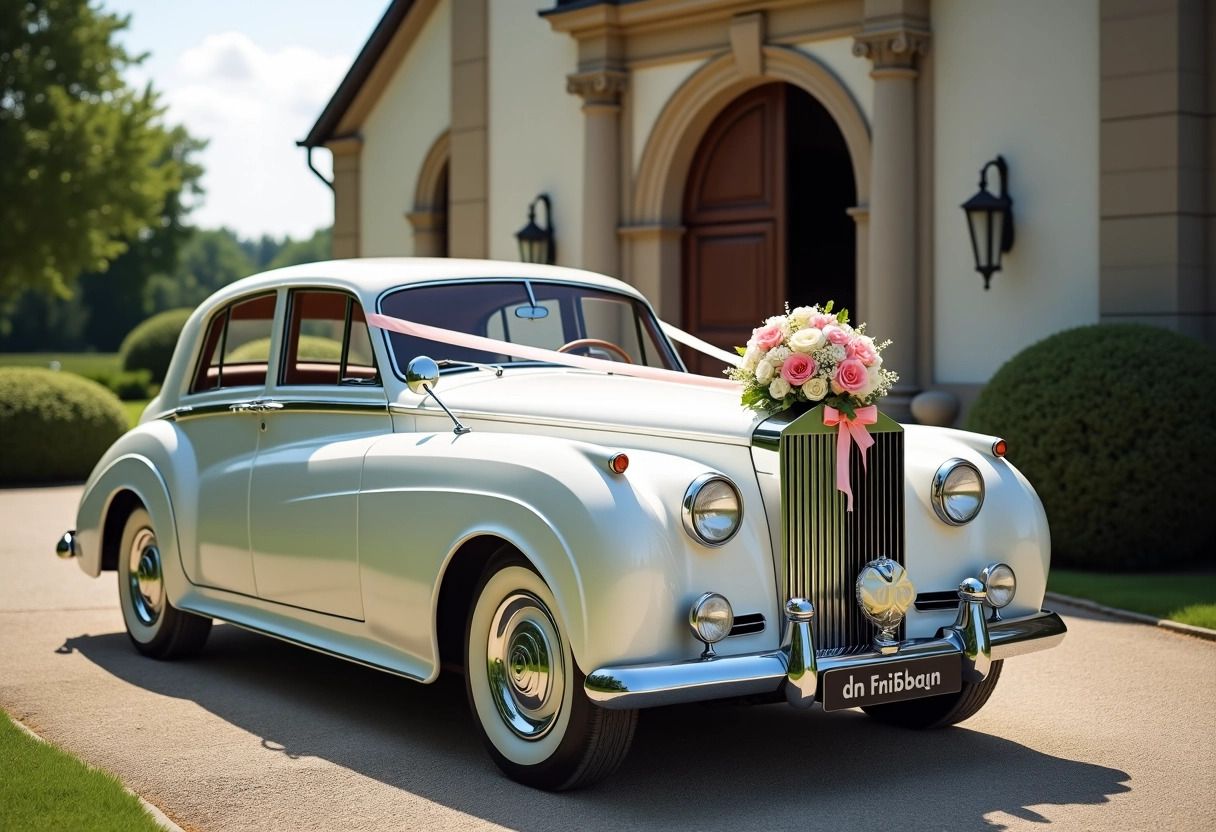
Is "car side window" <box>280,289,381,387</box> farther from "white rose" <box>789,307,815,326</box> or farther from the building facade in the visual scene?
the building facade

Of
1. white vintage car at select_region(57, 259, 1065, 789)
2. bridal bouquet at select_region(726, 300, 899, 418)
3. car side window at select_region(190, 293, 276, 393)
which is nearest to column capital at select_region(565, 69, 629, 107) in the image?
car side window at select_region(190, 293, 276, 393)

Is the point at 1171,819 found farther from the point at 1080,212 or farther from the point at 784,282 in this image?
the point at 784,282

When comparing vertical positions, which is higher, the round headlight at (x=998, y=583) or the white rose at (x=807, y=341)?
the white rose at (x=807, y=341)

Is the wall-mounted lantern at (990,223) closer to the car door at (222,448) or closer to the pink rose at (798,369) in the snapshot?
the car door at (222,448)

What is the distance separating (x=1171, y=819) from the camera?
4.43 meters

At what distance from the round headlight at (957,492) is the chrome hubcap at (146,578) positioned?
381 centimetres

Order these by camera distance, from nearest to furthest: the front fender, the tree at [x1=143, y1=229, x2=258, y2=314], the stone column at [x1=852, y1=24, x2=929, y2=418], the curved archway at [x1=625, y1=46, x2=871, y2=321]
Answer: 1. the front fender
2. the stone column at [x1=852, y1=24, x2=929, y2=418]
3. the curved archway at [x1=625, y1=46, x2=871, y2=321]
4. the tree at [x1=143, y1=229, x2=258, y2=314]

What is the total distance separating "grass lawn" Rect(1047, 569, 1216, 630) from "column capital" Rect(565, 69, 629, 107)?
6962 mm

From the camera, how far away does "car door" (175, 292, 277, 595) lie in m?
6.29

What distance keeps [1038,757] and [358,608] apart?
258 centimetres

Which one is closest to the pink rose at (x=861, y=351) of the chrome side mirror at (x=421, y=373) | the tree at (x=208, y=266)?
the chrome side mirror at (x=421, y=373)

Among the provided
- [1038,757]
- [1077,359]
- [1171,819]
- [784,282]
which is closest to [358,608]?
[1038,757]

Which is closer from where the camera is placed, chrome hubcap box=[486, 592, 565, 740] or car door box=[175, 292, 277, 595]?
chrome hubcap box=[486, 592, 565, 740]

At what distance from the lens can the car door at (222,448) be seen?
629 centimetres
